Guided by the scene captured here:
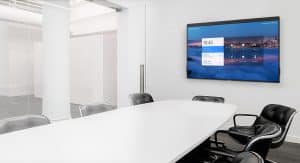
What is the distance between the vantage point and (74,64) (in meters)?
5.94

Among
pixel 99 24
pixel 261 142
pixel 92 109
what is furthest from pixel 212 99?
pixel 99 24

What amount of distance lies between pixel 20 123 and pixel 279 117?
9.08 ft

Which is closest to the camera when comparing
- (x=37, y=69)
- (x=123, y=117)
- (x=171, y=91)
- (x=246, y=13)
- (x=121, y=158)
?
(x=121, y=158)

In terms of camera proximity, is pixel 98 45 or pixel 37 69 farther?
pixel 98 45

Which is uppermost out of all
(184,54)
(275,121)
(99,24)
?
(99,24)

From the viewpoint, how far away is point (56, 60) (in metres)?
4.83

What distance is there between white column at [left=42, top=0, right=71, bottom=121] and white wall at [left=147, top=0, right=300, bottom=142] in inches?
72.8

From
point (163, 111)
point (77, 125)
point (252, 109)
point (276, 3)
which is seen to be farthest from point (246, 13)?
point (77, 125)

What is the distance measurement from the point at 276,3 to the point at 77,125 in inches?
151

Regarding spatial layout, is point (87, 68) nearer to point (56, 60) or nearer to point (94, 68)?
point (94, 68)

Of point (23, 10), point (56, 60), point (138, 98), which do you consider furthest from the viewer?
point (56, 60)

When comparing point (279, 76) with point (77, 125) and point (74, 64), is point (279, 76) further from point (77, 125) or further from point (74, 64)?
point (74, 64)

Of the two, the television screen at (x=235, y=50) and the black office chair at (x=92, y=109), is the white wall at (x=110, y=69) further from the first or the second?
the black office chair at (x=92, y=109)

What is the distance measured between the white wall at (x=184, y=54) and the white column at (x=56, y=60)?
1850 millimetres
